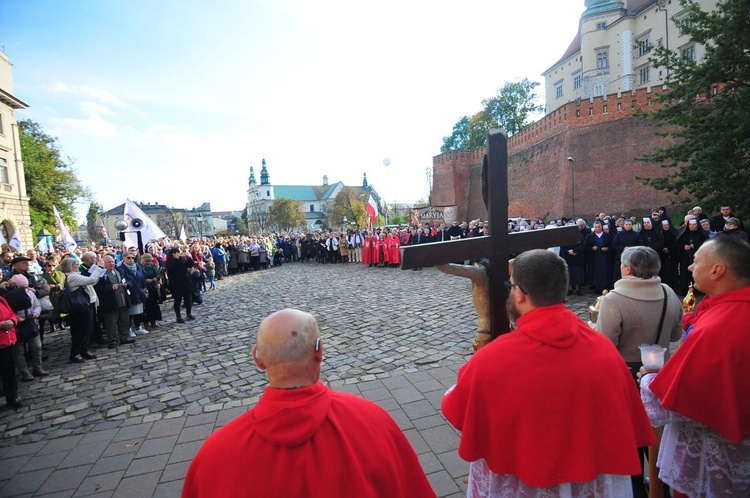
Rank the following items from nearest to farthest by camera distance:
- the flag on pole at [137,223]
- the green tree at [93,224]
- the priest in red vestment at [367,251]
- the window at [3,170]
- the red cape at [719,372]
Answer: the red cape at [719,372], the flag on pole at [137,223], the priest in red vestment at [367,251], the window at [3,170], the green tree at [93,224]

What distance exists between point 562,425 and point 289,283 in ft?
47.0

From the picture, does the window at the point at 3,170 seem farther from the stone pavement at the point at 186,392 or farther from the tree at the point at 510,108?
the tree at the point at 510,108

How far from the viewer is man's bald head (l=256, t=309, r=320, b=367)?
4.40 feet

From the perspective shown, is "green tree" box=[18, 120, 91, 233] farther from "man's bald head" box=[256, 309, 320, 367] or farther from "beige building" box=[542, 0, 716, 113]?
"beige building" box=[542, 0, 716, 113]

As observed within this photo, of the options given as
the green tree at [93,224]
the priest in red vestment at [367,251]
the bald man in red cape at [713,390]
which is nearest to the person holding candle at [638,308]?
the bald man in red cape at [713,390]

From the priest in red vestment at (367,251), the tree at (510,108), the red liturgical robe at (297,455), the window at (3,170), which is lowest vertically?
the priest in red vestment at (367,251)

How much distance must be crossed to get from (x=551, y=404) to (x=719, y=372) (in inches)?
38.2

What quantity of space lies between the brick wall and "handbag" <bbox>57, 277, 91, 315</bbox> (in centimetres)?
2888

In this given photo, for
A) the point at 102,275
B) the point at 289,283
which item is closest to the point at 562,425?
the point at 102,275

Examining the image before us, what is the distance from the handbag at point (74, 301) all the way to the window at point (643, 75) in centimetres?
4666

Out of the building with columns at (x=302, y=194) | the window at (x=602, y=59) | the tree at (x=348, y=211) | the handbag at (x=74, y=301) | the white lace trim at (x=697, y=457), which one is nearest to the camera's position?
the white lace trim at (x=697, y=457)

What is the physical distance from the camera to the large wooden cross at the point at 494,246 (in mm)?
2166

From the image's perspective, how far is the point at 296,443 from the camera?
1247 mm

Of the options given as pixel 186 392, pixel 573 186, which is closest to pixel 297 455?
pixel 186 392
